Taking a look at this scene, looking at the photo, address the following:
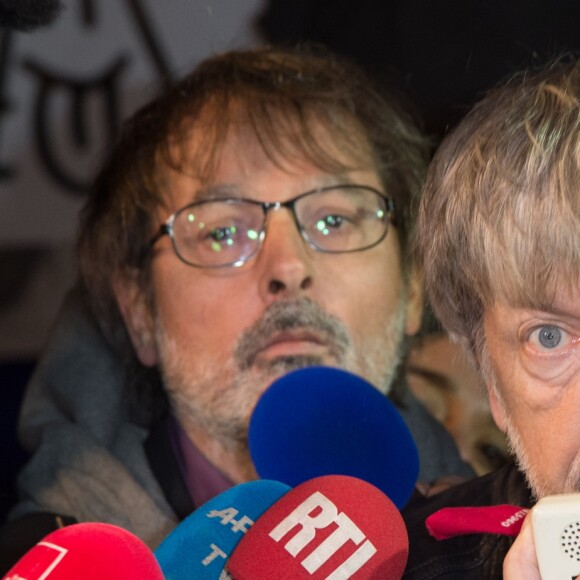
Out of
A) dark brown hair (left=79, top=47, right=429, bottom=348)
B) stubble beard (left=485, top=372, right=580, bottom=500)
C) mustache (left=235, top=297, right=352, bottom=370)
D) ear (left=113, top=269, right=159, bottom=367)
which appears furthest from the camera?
ear (left=113, top=269, right=159, bottom=367)

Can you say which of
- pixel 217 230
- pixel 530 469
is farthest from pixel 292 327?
pixel 530 469

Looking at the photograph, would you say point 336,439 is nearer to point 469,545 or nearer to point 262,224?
point 469,545

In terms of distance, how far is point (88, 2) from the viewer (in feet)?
9.16

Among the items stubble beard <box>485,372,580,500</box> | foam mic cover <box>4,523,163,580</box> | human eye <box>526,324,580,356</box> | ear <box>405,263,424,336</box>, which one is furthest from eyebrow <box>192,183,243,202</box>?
foam mic cover <box>4,523,163,580</box>

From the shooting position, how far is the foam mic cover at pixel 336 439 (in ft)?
5.06

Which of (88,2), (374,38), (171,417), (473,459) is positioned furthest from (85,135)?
(473,459)

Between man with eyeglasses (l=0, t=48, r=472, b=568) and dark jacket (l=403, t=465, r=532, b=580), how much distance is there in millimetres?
427

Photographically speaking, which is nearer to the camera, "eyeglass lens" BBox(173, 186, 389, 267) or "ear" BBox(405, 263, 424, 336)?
"eyeglass lens" BBox(173, 186, 389, 267)

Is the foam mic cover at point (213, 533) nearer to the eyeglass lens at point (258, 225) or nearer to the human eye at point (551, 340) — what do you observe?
the human eye at point (551, 340)

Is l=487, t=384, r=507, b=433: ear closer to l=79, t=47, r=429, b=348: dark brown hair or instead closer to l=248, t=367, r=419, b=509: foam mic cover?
l=248, t=367, r=419, b=509: foam mic cover

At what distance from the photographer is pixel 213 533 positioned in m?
1.14

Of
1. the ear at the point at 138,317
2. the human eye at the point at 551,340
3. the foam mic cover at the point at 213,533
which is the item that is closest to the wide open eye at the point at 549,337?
the human eye at the point at 551,340

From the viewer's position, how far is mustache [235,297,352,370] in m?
1.85

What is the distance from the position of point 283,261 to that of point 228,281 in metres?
0.11
